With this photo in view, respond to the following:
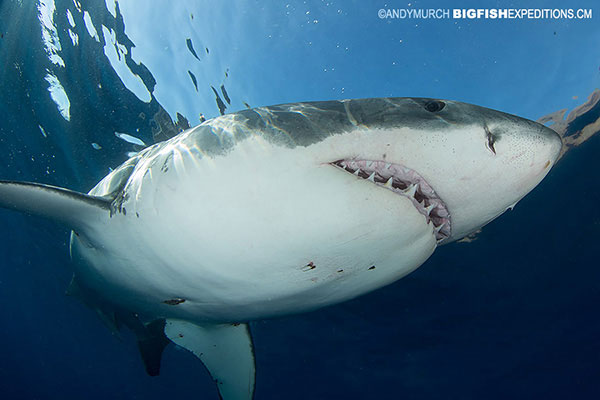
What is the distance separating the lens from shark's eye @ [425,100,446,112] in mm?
1884

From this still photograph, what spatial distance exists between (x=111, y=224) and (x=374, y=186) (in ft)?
6.61

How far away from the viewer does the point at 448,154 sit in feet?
5.51

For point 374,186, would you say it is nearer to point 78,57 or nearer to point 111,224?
point 111,224

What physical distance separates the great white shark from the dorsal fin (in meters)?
0.01

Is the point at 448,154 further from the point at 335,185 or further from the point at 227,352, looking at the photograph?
the point at 227,352

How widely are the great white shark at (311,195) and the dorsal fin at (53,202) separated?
0.4 inches

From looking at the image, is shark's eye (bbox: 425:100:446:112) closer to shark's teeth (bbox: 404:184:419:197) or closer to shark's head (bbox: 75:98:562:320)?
shark's head (bbox: 75:98:562:320)

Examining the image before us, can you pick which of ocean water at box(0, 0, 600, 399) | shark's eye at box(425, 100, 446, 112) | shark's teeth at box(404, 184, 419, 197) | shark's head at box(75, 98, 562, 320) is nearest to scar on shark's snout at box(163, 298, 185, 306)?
shark's head at box(75, 98, 562, 320)

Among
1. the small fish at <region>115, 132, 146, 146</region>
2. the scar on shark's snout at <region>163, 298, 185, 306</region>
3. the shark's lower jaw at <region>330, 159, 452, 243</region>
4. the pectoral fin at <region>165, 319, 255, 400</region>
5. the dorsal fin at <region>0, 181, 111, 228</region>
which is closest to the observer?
the shark's lower jaw at <region>330, 159, 452, 243</region>

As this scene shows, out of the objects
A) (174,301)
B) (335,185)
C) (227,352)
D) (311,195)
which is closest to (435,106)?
(335,185)

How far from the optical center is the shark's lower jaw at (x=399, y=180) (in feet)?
6.05

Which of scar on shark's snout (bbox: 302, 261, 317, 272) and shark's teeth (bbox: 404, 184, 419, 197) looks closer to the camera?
shark's teeth (bbox: 404, 184, 419, 197)

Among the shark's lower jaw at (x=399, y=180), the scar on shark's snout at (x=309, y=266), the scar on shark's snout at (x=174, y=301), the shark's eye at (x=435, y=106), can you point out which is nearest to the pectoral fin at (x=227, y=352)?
the scar on shark's snout at (x=174, y=301)

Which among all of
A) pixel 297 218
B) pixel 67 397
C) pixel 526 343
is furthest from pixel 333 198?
pixel 67 397
